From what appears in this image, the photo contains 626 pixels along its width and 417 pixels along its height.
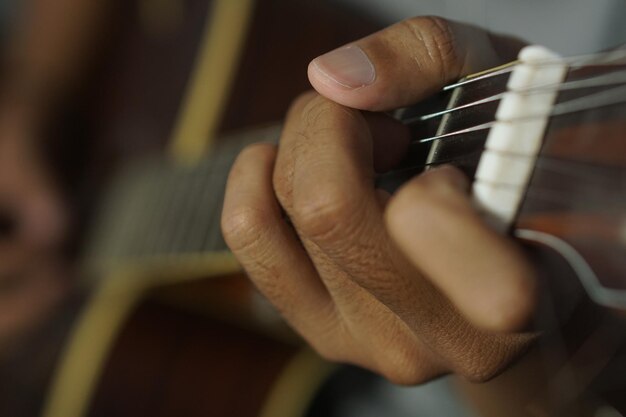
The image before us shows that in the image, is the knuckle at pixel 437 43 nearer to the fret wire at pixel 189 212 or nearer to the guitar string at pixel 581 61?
the guitar string at pixel 581 61

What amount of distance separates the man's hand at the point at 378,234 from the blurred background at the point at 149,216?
0.13 metres

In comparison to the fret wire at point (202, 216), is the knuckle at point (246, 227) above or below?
above

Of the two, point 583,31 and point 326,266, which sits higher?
point 583,31

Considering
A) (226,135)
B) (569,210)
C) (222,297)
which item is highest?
(569,210)

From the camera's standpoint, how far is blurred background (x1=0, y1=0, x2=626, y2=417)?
0.70 m

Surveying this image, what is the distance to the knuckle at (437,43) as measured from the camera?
0.34 meters

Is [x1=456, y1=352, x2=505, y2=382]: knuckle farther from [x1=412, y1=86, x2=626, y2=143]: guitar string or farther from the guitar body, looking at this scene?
the guitar body

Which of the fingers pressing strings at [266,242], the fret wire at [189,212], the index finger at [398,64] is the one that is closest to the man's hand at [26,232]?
the fret wire at [189,212]

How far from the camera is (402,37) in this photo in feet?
1.16

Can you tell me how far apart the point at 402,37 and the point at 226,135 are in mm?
442

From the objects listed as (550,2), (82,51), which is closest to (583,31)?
(550,2)

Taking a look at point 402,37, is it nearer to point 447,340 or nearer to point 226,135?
point 447,340

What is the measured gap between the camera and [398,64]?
348mm

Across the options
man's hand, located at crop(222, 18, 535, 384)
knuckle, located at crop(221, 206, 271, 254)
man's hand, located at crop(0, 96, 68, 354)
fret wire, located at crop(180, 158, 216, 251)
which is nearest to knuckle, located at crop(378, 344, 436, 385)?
man's hand, located at crop(222, 18, 535, 384)
